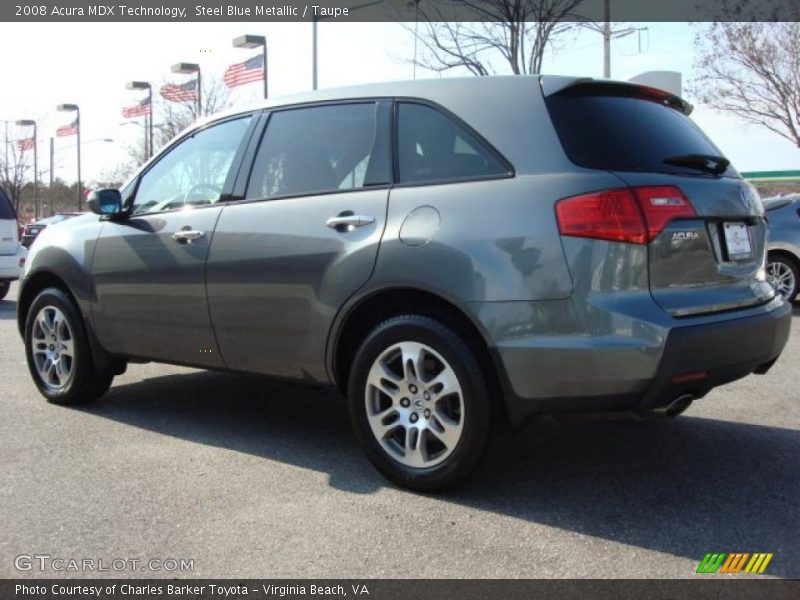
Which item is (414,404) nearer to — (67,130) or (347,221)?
(347,221)

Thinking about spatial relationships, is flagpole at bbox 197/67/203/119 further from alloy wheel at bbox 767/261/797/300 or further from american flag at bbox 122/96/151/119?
alloy wheel at bbox 767/261/797/300

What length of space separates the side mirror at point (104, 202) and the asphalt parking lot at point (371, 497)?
131cm

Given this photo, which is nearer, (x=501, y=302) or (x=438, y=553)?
(x=438, y=553)

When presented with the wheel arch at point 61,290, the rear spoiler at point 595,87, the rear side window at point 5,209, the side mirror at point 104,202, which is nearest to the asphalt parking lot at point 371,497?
the wheel arch at point 61,290

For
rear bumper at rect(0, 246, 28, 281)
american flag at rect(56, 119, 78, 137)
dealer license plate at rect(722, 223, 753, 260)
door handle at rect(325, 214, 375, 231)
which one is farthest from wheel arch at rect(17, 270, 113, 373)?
american flag at rect(56, 119, 78, 137)

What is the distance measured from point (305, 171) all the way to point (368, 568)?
81.3 inches

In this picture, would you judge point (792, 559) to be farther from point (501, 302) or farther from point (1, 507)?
point (1, 507)

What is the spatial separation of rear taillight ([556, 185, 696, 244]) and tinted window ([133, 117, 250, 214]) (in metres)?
2.12

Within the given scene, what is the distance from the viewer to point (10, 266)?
1186 centimetres

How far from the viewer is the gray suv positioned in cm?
318

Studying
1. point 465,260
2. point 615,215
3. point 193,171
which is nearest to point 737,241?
point 615,215

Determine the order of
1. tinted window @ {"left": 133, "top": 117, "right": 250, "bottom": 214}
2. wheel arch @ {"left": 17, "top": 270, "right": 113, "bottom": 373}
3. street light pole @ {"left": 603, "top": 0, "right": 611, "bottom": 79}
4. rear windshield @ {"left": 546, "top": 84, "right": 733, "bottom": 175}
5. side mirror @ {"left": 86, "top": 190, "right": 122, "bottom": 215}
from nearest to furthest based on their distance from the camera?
rear windshield @ {"left": 546, "top": 84, "right": 733, "bottom": 175} → tinted window @ {"left": 133, "top": 117, "right": 250, "bottom": 214} → side mirror @ {"left": 86, "top": 190, "right": 122, "bottom": 215} → wheel arch @ {"left": 17, "top": 270, "right": 113, "bottom": 373} → street light pole @ {"left": 603, "top": 0, "right": 611, "bottom": 79}

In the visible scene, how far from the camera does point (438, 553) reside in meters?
3.05
